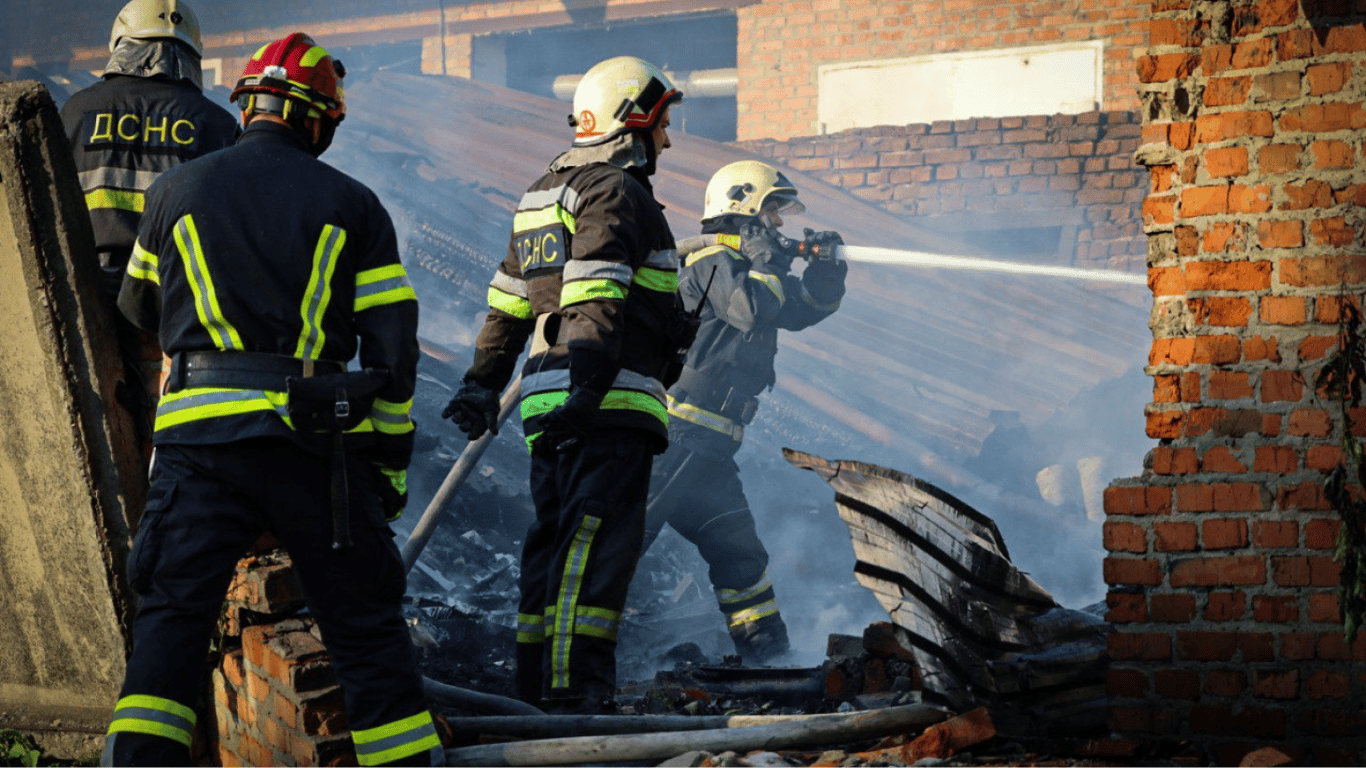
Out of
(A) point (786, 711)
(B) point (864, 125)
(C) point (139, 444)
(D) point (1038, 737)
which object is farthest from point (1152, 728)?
(B) point (864, 125)

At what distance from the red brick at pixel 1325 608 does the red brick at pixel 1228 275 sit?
29.6 inches

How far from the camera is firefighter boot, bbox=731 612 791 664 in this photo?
20.5ft

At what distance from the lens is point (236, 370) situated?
295 cm

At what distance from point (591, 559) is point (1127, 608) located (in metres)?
1.44

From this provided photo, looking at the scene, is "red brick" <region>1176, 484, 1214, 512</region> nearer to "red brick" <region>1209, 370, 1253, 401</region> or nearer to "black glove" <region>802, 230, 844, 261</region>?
"red brick" <region>1209, 370, 1253, 401</region>

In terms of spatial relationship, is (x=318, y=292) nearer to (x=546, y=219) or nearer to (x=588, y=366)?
(x=588, y=366)

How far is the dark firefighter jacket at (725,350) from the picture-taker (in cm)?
646

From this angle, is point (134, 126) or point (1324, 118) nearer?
point (1324, 118)

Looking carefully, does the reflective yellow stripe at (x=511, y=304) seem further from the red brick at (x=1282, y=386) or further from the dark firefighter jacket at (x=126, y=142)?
the red brick at (x=1282, y=386)

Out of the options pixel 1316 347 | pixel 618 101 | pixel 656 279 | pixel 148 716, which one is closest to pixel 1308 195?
pixel 1316 347

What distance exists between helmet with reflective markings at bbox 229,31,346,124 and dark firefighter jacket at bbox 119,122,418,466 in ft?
0.21

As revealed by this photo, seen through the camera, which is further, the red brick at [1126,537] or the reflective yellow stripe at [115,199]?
the reflective yellow stripe at [115,199]

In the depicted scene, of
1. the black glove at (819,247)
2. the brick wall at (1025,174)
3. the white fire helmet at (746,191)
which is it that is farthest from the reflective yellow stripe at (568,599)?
the brick wall at (1025,174)

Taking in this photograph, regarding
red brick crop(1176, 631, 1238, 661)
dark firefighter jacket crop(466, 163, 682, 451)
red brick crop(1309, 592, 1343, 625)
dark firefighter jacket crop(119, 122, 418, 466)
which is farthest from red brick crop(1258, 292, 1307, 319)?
dark firefighter jacket crop(119, 122, 418, 466)
